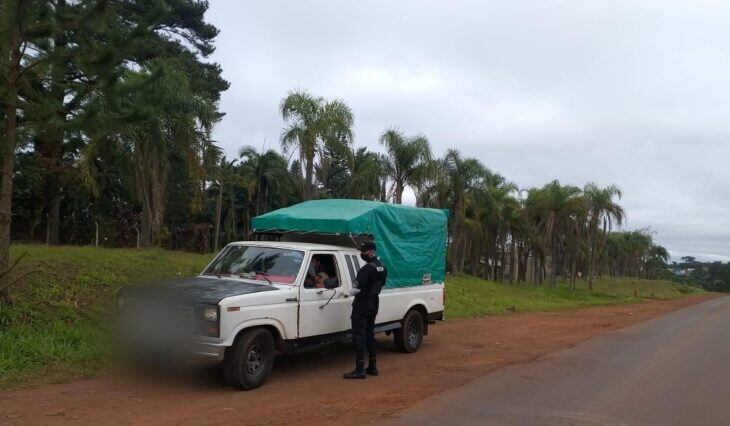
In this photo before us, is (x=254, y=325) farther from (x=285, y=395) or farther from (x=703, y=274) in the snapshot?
(x=703, y=274)

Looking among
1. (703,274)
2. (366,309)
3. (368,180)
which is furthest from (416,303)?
(703,274)

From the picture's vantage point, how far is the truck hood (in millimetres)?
7344

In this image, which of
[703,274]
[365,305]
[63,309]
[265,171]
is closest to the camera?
[365,305]

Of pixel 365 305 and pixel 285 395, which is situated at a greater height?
pixel 365 305

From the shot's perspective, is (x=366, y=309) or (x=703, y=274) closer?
(x=366, y=309)

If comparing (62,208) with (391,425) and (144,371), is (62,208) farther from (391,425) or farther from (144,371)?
(391,425)

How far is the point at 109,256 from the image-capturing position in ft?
45.1

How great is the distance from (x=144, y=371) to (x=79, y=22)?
17.1ft

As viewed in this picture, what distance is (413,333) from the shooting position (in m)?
11.0

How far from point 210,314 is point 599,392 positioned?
5007 millimetres

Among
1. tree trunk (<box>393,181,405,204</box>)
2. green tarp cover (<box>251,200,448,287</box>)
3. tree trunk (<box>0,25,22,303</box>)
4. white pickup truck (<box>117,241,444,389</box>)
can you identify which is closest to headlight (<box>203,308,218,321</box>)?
white pickup truck (<box>117,241,444,389</box>)

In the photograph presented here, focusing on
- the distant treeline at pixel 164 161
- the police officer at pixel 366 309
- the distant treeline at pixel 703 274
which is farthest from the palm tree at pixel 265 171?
the distant treeline at pixel 703 274

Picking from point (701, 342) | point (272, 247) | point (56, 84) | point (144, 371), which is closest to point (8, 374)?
point (144, 371)

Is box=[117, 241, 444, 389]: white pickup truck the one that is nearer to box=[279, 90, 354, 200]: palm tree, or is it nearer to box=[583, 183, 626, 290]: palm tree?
box=[279, 90, 354, 200]: palm tree
